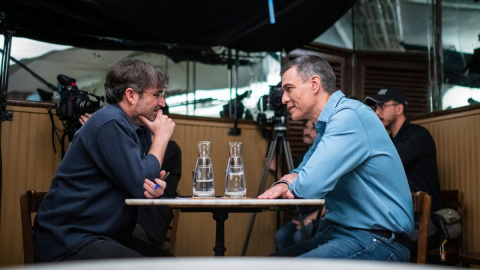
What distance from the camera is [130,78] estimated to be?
7.48ft

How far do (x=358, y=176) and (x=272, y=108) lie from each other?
239 centimetres

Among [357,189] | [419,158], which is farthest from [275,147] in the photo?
[357,189]

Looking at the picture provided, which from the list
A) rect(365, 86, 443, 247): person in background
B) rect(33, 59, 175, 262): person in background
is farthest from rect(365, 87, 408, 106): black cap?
rect(33, 59, 175, 262): person in background

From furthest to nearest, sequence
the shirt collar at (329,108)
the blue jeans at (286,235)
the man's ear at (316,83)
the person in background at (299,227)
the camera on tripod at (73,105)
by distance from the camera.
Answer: the blue jeans at (286,235), the person in background at (299,227), the camera on tripod at (73,105), the man's ear at (316,83), the shirt collar at (329,108)

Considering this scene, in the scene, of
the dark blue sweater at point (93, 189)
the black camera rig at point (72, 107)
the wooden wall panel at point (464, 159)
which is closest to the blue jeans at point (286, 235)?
the wooden wall panel at point (464, 159)

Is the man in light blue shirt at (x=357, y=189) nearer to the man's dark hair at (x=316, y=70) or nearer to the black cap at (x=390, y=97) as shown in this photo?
the man's dark hair at (x=316, y=70)

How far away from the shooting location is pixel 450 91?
166 inches

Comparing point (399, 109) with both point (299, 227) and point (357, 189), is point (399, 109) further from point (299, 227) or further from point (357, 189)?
point (357, 189)

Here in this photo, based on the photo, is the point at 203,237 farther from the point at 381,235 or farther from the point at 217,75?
the point at 381,235

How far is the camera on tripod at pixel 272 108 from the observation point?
4348 mm

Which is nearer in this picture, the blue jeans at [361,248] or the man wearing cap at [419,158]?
the blue jeans at [361,248]

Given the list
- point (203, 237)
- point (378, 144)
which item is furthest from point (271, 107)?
point (378, 144)

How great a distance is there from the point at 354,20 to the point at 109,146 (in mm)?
3720

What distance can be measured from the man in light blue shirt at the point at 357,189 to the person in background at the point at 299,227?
1802 millimetres
